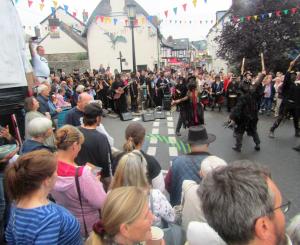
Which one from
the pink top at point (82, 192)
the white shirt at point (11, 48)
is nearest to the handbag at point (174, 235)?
the pink top at point (82, 192)

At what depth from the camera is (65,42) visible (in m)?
41.3

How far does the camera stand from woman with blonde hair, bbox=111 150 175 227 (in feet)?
8.82

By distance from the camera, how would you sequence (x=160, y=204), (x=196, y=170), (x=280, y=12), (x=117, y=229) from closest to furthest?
1. (x=117, y=229)
2. (x=160, y=204)
3. (x=196, y=170)
4. (x=280, y=12)

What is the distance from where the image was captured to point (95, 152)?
380 cm

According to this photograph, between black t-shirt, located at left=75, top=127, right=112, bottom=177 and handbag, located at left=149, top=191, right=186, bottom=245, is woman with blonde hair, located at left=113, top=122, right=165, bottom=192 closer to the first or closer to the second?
black t-shirt, located at left=75, top=127, right=112, bottom=177

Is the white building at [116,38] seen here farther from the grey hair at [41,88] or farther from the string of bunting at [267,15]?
the grey hair at [41,88]

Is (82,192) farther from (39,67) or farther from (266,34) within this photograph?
(266,34)

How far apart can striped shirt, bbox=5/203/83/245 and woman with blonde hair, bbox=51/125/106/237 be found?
1.78ft

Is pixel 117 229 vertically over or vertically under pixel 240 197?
under

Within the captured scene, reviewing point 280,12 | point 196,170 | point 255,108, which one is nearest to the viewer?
point 196,170

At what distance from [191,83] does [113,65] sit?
101ft

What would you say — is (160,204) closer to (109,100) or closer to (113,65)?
(109,100)

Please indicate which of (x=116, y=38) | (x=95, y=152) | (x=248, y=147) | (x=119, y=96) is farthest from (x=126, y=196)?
(x=116, y=38)

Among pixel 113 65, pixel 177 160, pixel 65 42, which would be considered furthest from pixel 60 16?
pixel 177 160
